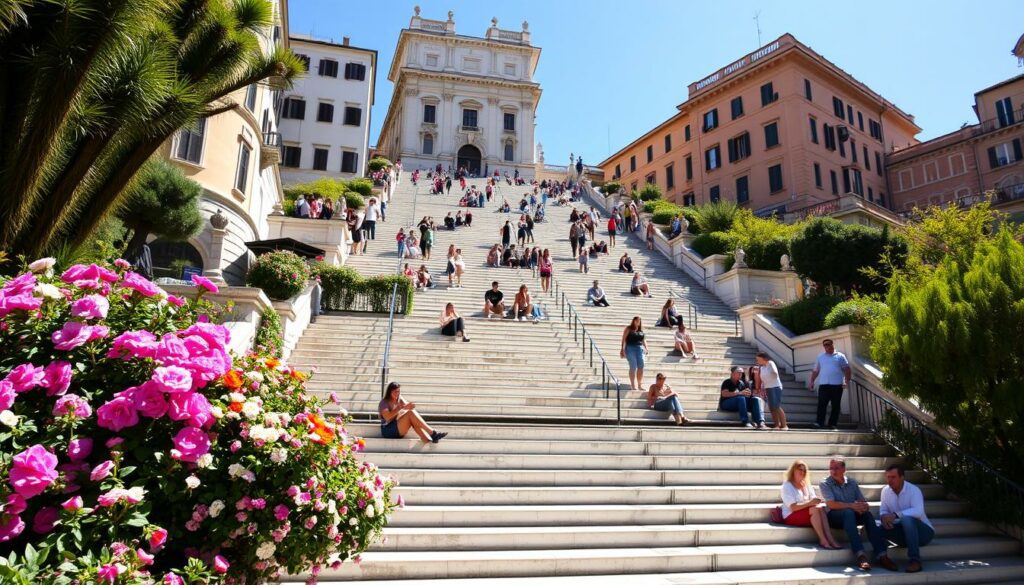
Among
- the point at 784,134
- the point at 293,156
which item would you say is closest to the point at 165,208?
the point at 293,156

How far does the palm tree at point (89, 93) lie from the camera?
17.3 feet

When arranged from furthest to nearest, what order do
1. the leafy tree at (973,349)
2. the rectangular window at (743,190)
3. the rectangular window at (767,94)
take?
the rectangular window at (743,190) < the rectangular window at (767,94) < the leafy tree at (973,349)

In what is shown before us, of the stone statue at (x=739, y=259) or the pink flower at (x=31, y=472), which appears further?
the stone statue at (x=739, y=259)

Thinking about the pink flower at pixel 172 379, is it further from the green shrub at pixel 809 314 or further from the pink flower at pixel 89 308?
the green shrub at pixel 809 314

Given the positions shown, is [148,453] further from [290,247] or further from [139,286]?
[290,247]

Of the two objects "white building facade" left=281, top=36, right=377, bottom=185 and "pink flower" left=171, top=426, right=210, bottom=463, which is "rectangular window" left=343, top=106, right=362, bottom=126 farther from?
"pink flower" left=171, top=426, right=210, bottom=463

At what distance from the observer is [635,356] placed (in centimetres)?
1159

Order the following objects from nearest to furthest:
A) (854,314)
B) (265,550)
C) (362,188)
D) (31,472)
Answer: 1. (31,472)
2. (265,550)
3. (854,314)
4. (362,188)

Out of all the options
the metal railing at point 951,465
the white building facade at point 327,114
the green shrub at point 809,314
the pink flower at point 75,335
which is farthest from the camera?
the white building facade at point 327,114

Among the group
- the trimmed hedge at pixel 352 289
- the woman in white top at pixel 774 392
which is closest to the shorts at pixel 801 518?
the woman in white top at pixel 774 392

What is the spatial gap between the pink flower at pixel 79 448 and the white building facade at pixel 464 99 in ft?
202

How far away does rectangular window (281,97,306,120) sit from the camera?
45.9m

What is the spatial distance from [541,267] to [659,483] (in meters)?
12.7

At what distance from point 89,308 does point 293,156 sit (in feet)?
149
